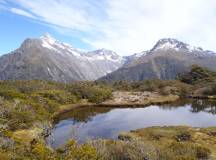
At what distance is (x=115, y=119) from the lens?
85500 mm

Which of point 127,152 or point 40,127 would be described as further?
point 40,127

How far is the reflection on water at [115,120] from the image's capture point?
2652 inches

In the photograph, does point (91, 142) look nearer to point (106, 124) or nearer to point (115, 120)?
point (106, 124)

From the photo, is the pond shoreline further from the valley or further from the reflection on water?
the reflection on water

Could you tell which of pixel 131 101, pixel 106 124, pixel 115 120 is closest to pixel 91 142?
pixel 106 124

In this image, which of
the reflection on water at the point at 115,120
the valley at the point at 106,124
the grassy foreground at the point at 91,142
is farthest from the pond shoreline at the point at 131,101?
the reflection on water at the point at 115,120

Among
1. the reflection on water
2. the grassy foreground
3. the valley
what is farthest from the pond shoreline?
the reflection on water

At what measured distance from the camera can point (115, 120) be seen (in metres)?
83.9

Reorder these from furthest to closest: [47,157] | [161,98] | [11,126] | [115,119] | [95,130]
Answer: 1. [161,98]
2. [115,119]
3. [95,130]
4. [11,126]
5. [47,157]

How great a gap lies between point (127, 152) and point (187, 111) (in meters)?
74.9

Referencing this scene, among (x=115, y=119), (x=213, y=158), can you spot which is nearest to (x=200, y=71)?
(x=115, y=119)

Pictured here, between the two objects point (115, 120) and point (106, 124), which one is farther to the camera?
point (115, 120)

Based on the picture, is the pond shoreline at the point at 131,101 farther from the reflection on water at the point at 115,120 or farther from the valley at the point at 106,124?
the reflection on water at the point at 115,120

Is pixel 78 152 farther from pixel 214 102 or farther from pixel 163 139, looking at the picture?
pixel 214 102
